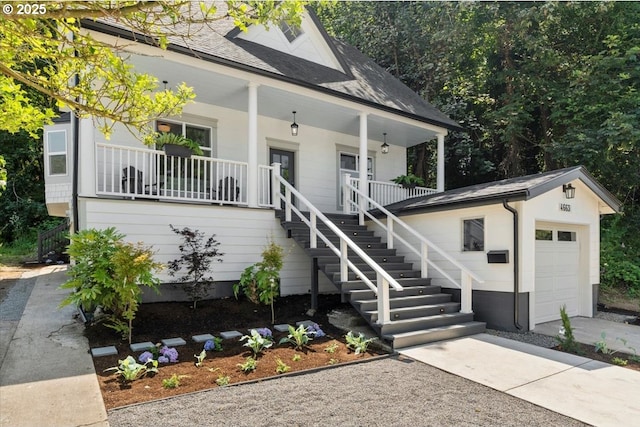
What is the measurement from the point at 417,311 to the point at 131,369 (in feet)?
13.7

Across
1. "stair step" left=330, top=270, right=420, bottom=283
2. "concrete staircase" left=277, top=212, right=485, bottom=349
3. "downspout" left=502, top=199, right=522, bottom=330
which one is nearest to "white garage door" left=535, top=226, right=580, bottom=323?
"downspout" left=502, top=199, right=522, bottom=330

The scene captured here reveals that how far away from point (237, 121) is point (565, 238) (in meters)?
7.90

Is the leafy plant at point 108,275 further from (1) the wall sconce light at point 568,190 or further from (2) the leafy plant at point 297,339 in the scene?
(1) the wall sconce light at point 568,190

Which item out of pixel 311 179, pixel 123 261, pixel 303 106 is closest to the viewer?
pixel 123 261

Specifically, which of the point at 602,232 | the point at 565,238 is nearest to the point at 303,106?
the point at 565,238

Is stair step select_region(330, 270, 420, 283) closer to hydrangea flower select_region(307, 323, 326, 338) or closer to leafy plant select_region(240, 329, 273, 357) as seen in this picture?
hydrangea flower select_region(307, 323, 326, 338)

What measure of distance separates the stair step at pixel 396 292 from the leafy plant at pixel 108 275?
3.03 metres

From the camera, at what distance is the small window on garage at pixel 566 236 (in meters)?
8.05

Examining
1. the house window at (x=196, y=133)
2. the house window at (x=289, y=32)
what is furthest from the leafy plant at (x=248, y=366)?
the house window at (x=289, y=32)

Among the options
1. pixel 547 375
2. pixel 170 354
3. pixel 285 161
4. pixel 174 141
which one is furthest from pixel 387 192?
pixel 170 354

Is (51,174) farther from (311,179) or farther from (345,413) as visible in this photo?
(345,413)

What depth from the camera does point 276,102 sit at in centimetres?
902

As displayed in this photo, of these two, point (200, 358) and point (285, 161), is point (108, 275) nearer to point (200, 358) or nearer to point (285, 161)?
point (200, 358)

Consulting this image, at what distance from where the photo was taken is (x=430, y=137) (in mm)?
11898
